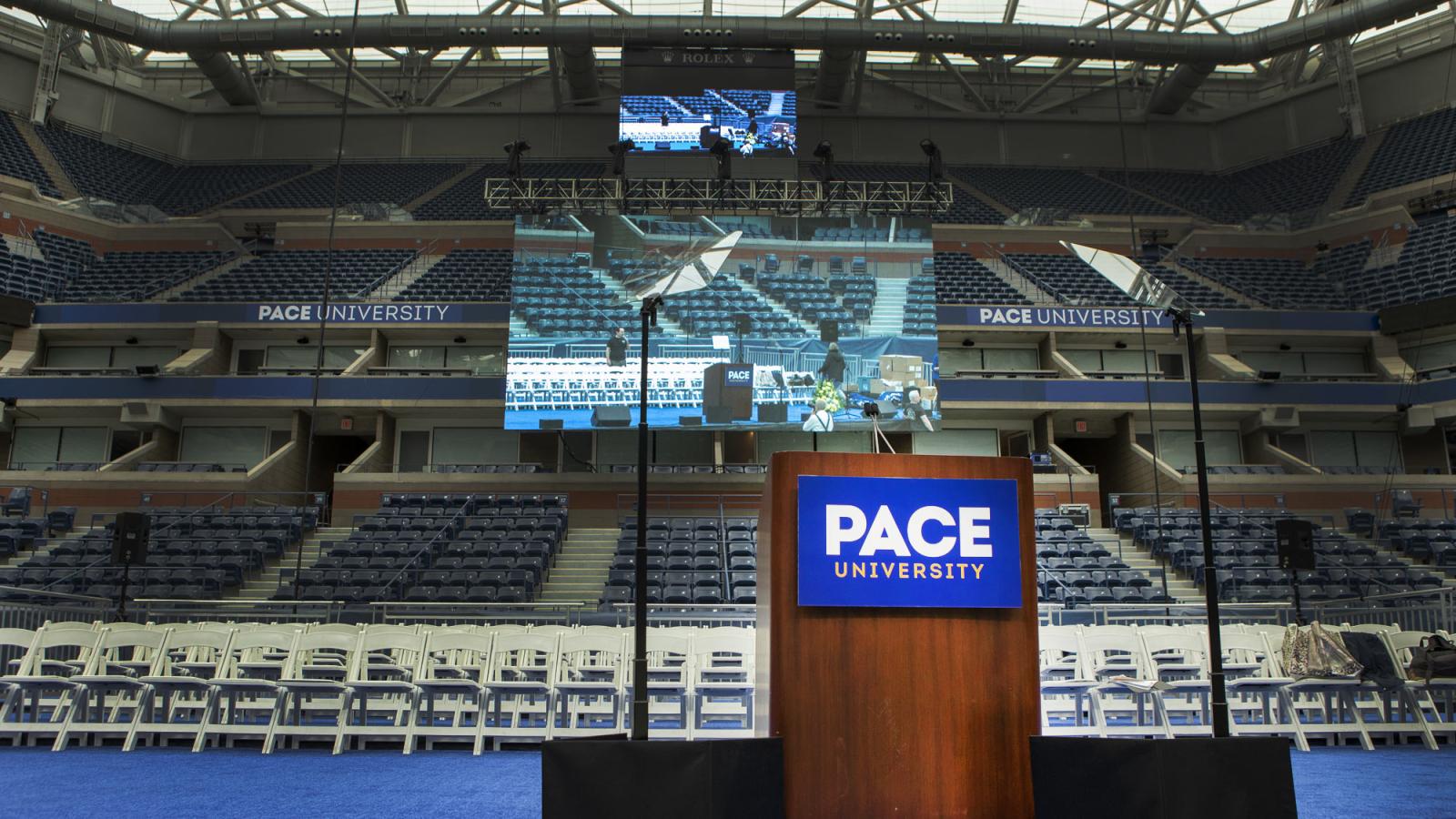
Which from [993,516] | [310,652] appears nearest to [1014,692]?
[993,516]

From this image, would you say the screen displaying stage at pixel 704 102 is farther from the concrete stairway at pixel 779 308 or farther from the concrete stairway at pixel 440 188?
the concrete stairway at pixel 440 188

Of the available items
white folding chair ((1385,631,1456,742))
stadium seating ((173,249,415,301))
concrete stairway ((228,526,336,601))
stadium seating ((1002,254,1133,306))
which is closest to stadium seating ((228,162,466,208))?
stadium seating ((173,249,415,301))

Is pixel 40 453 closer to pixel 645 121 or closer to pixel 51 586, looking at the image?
pixel 51 586

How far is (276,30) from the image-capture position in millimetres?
27125

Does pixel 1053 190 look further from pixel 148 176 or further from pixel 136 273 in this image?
pixel 148 176

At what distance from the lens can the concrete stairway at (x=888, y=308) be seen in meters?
19.8

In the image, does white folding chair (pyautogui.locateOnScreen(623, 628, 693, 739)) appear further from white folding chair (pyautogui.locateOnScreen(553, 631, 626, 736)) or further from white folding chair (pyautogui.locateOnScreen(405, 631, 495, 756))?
white folding chair (pyautogui.locateOnScreen(405, 631, 495, 756))

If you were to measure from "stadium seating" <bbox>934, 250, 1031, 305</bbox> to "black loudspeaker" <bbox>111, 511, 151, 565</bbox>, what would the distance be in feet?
62.7

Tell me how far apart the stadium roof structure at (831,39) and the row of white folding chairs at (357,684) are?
13.9 m

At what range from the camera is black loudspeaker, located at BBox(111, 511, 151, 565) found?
472 inches

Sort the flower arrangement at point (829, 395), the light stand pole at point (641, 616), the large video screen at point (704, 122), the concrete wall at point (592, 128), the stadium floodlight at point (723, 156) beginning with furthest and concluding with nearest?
the concrete wall at point (592, 128) < the large video screen at point (704, 122) < the stadium floodlight at point (723, 156) < the flower arrangement at point (829, 395) < the light stand pole at point (641, 616)

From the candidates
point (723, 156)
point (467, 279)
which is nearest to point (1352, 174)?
point (723, 156)

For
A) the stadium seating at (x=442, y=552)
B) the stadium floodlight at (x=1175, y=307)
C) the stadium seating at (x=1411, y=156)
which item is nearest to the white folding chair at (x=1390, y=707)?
the stadium floodlight at (x=1175, y=307)

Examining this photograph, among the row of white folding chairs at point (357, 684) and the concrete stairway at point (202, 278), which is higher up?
the concrete stairway at point (202, 278)
